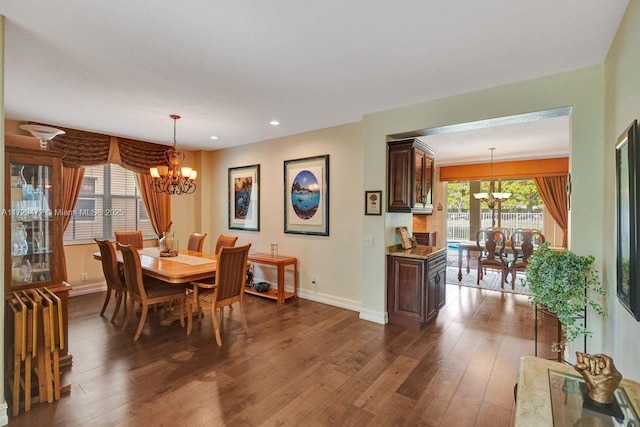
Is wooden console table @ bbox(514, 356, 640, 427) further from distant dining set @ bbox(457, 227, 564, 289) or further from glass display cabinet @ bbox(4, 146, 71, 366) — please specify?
distant dining set @ bbox(457, 227, 564, 289)

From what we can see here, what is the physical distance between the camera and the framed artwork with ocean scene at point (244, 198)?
18.0 feet

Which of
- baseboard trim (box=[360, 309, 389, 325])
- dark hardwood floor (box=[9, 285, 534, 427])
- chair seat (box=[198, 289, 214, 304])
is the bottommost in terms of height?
dark hardwood floor (box=[9, 285, 534, 427])

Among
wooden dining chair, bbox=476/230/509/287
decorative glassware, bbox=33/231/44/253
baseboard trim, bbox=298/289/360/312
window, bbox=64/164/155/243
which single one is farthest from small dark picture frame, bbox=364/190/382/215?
window, bbox=64/164/155/243

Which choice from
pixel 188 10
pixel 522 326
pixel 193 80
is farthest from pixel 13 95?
pixel 522 326

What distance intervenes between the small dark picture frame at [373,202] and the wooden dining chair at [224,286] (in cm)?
156

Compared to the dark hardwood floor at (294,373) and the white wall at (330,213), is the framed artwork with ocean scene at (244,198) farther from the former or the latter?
the dark hardwood floor at (294,373)

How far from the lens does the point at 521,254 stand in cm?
564

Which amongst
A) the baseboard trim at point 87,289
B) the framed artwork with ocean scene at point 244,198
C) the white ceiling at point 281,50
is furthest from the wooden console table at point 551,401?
the baseboard trim at point 87,289

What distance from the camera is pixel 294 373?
2592 mm

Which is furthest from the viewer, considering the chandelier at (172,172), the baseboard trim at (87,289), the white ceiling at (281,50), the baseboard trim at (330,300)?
the baseboard trim at (87,289)

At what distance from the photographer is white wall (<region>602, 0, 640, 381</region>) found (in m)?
1.64

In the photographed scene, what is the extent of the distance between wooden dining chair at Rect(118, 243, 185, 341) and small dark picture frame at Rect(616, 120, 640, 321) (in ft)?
12.5

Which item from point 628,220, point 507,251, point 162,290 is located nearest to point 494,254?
point 507,251

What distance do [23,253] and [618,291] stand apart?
4.37 meters
